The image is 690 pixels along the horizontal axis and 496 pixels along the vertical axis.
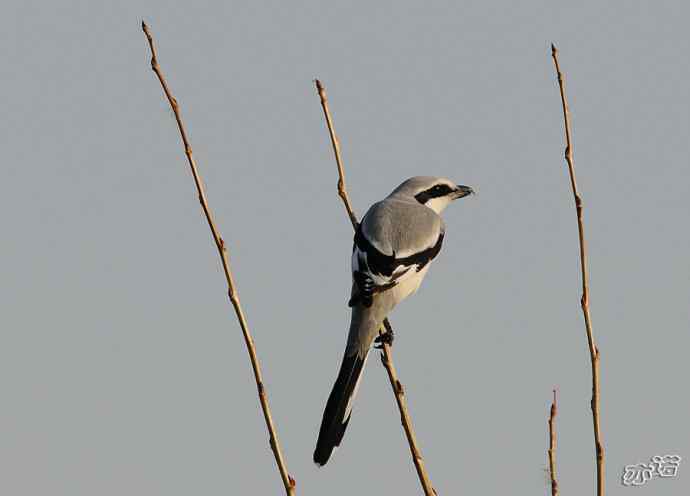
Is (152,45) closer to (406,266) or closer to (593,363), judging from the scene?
(593,363)

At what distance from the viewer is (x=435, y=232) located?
5.00 meters

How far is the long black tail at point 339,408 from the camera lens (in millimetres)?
3576

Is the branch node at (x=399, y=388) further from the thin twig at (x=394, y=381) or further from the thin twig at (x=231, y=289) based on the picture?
the thin twig at (x=231, y=289)

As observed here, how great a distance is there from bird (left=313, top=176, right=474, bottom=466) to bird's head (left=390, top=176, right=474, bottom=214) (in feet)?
0.81

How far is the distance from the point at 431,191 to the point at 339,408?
6.69 ft

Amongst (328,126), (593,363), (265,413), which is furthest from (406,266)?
(265,413)

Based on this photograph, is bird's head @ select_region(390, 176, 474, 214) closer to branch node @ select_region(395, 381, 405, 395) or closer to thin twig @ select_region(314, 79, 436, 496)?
thin twig @ select_region(314, 79, 436, 496)

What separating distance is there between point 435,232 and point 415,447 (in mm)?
2504

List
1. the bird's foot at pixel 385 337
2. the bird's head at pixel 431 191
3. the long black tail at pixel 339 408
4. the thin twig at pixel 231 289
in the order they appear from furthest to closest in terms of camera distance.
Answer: the bird's head at pixel 431 191 → the bird's foot at pixel 385 337 → the long black tail at pixel 339 408 → the thin twig at pixel 231 289

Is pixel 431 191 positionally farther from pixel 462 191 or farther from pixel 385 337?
pixel 385 337

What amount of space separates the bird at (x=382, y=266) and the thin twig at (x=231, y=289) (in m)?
1.67

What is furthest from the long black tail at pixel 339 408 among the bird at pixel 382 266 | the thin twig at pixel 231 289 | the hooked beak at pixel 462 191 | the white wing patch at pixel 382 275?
the hooked beak at pixel 462 191

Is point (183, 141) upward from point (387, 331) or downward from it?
upward

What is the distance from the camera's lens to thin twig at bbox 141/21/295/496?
91.0 inches
